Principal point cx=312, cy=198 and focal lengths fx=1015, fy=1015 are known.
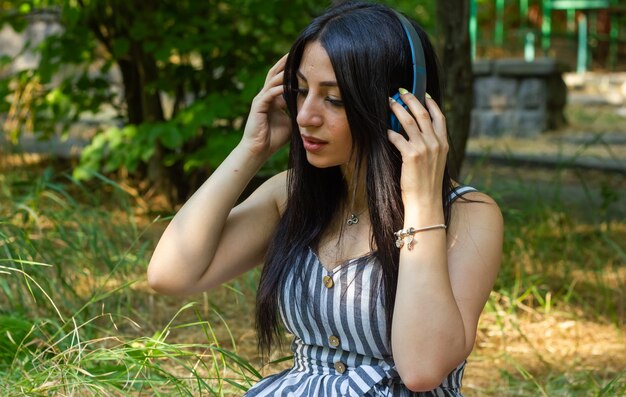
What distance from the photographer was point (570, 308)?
4363 mm

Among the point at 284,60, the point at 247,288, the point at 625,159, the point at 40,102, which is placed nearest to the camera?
the point at 284,60

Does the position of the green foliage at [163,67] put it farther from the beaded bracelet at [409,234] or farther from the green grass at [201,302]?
the beaded bracelet at [409,234]

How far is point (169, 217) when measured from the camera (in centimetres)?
332

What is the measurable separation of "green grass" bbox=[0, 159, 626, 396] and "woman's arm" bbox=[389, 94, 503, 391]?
0.79m

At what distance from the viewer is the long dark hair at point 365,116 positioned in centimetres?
209

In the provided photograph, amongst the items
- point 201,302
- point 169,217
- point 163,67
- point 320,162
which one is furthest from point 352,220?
point 163,67

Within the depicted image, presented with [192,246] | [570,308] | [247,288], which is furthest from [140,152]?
[192,246]

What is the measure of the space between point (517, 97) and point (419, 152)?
8114mm

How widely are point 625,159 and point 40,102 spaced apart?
4.52m

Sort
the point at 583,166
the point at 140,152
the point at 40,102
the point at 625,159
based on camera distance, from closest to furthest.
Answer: the point at 140,152
the point at 40,102
the point at 583,166
the point at 625,159

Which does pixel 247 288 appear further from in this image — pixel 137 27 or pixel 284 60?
pixel 284 60

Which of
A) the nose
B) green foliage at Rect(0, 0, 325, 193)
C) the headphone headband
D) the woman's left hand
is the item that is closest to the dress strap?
the woman's left hand

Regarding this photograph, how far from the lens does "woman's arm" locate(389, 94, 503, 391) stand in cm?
201

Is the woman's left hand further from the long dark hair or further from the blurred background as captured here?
the blurred background
